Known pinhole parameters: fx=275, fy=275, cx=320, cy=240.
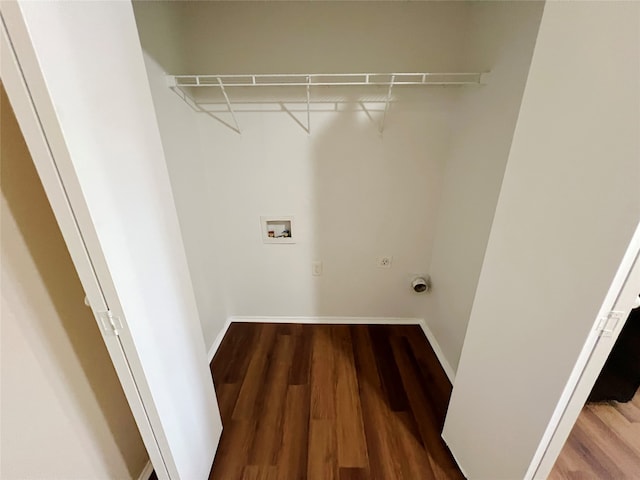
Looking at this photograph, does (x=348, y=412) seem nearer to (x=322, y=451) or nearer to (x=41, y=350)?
(x=322, y=451)

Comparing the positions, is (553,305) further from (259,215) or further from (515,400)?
(259,215)

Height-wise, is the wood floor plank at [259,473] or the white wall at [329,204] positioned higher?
the white wall at [329,204]

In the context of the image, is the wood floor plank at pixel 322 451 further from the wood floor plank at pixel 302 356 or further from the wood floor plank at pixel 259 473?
the wood floor plank at pixel 302 356

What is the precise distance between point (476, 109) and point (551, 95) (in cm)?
81

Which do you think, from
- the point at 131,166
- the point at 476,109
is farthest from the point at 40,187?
the point at 476,109

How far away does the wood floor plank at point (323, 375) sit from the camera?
62.3 inches

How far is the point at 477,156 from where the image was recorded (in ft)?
4.81

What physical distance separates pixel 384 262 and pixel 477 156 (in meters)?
0.93

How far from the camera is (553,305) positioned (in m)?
0.76

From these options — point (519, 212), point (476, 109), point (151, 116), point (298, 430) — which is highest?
point (476, 109)

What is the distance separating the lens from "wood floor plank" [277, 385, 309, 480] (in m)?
1.30

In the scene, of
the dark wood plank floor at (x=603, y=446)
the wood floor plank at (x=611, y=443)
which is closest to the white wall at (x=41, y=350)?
the dark wood plank floor at (x=603, y=446)

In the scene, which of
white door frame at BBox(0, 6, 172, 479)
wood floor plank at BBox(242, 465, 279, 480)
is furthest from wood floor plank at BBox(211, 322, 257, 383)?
white door frame at BBox(0, 6, 172, 479)

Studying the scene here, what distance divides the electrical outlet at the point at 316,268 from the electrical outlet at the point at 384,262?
452mm
